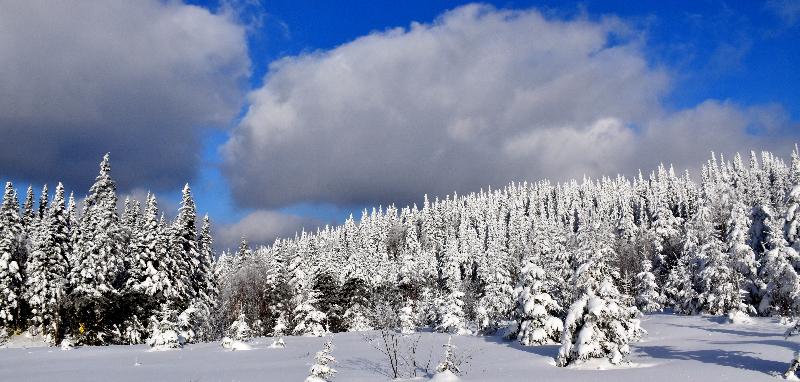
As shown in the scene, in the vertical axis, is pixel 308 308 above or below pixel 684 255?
below

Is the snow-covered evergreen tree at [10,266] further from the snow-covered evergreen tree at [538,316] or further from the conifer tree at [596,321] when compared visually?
the conifer tree at [596,321]

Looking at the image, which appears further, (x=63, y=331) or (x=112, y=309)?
(x=63, y=331)

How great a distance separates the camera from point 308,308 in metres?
50.6

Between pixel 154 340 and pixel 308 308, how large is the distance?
64.8 ft

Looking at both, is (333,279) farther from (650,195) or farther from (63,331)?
(650,195)

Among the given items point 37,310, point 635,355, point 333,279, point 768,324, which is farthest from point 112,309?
point 768,324

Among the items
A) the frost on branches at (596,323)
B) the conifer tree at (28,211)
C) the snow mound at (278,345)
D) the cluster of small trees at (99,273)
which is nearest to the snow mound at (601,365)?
the frost on branches at (596,323)

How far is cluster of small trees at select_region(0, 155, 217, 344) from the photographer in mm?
47719

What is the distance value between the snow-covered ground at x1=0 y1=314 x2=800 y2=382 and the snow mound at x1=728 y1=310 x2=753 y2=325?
1610mm

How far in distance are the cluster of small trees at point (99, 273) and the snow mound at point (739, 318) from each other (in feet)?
135

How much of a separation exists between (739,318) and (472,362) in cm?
2320

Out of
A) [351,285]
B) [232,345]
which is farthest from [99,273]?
[351,285]

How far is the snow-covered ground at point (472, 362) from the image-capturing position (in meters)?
19.9

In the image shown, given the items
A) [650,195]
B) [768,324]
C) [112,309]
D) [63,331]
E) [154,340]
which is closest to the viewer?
[154,340]
